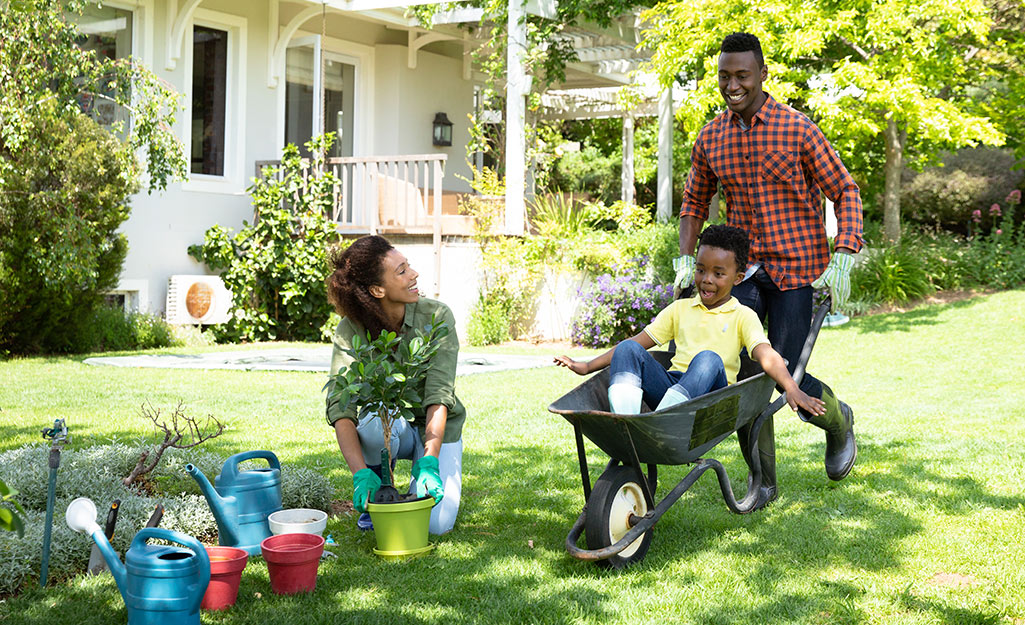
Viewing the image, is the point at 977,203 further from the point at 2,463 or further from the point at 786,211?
the point at 2,463

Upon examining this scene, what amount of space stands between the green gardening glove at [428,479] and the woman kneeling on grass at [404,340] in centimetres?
6

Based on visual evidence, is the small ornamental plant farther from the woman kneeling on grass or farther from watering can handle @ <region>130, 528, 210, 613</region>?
watering can handle @ <region>130, 528, 210, 613</region>

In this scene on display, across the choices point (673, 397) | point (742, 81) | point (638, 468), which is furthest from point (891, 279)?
point (638, 468)

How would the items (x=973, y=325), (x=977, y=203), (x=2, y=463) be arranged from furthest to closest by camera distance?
(x=977, y=203) → (x=973, y=325) → (x=2, y=463)

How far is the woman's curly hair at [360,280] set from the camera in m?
3.43

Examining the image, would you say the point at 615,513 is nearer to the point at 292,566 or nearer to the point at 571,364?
the point at 571,364

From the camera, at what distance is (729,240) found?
3.43m

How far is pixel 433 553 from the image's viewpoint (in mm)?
3285

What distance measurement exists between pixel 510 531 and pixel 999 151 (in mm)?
14917

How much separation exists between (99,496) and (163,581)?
1278 mm

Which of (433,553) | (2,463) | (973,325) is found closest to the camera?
(433,553)

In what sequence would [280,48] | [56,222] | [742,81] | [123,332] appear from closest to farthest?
1. [742,81]
2. [56,222]
3. [123,332]
4. [280,48]

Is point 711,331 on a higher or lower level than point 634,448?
higher

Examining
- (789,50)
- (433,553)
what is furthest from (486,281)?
(433,553)
